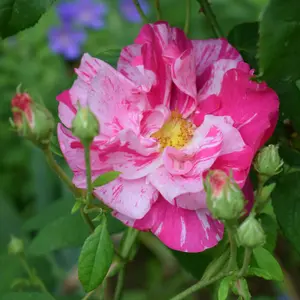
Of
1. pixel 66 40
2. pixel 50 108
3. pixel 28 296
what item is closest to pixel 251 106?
pixel 28 296

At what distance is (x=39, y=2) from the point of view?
473 millimetres

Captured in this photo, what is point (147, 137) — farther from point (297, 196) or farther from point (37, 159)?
point (37, 159)

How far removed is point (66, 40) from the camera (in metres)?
1.55

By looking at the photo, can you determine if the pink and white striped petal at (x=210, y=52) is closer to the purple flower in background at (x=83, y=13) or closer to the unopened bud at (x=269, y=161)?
the unopened bud at (x=269, y=161)

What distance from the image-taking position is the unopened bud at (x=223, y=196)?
0.41m

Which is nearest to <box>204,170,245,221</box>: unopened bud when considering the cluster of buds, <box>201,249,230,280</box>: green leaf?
the cluster of buds

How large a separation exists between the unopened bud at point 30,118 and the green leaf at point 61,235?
25 cm

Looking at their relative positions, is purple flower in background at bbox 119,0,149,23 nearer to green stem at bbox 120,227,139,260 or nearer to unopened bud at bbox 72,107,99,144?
green stem at bbox 120,227,139,260

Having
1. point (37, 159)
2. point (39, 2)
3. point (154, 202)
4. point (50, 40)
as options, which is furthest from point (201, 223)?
point (50, 40)

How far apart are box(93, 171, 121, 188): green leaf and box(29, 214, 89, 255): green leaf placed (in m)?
0.22

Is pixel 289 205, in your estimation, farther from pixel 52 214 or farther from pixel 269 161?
pixel 52 214

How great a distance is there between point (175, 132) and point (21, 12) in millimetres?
156

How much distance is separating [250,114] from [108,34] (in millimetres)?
1202

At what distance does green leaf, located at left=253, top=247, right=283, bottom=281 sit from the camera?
20.5 inches
